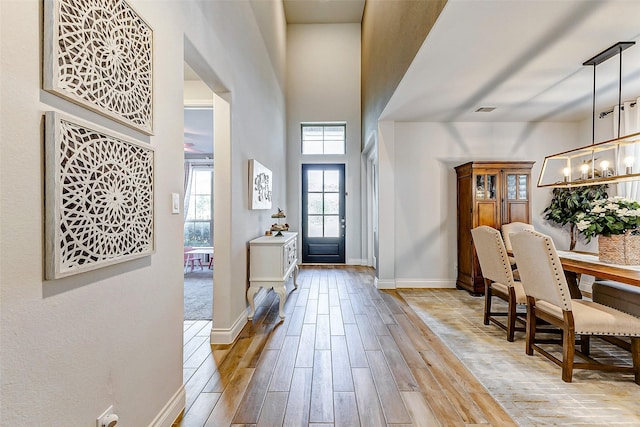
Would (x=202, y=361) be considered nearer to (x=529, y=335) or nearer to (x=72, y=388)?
(x=72, y=388)

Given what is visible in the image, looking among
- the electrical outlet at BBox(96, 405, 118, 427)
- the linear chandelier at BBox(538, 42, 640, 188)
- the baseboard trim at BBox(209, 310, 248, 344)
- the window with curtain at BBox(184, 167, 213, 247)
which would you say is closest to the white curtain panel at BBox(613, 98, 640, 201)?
the linear chandelier at BBox(538, 42, 640, 188)

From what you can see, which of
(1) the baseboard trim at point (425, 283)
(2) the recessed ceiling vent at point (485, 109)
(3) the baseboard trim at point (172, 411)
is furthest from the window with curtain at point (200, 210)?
(3) the baseboard trim at point (172, 411)

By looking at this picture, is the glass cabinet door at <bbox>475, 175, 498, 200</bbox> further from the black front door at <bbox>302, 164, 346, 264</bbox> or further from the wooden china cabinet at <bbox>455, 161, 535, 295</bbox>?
the black front door at <bbox>302, 164, 346, 264</bbox>

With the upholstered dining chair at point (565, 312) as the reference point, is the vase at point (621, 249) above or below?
above

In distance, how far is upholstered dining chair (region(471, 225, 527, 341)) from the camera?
2.88 metres

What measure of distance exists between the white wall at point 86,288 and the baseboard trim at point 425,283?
373cm

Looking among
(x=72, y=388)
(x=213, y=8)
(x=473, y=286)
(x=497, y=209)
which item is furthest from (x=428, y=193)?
(x=72, y=388)

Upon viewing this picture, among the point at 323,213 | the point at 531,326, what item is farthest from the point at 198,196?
the point at 531,326

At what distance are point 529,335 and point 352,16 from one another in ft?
23.2

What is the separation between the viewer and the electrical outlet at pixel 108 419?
3.98ft

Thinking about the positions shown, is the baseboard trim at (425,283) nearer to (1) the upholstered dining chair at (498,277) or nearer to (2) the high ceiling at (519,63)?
(1) the upholstered dining chair at (498,277)

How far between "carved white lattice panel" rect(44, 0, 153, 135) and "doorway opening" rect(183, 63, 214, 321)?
1912mm

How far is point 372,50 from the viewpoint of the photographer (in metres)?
5.47

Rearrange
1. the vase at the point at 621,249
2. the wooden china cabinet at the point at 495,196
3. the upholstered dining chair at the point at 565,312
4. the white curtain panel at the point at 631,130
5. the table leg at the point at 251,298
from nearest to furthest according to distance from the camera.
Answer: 1. the upholstered dining chair at the point at 565,312
2. the vase at the point at 621,249
3. the table leg at the point at 251,298
4. the white curtain panel at the point at 631,130
5. the wooden china cabinet at the point at 495,196
